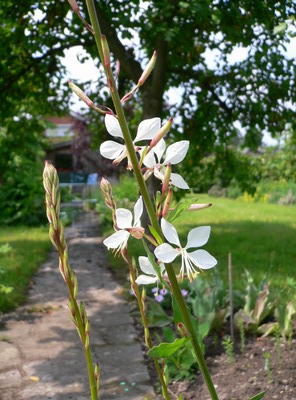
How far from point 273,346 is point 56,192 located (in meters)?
3.01

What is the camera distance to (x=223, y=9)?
19.7 ft

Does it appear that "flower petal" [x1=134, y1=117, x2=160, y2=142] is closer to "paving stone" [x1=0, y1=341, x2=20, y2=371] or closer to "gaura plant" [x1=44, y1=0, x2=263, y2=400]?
"gaura plant" [x1=44, y1=0, x2=263, y2=400]

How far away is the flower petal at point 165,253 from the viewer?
2.69 feet

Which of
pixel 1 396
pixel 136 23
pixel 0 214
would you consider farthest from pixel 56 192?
pixel 0 214

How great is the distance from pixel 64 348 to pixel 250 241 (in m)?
4.91

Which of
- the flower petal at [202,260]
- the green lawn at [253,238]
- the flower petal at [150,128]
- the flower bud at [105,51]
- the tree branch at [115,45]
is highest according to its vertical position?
the tree branch at [115,45]

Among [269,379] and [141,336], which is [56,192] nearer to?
[269,379]

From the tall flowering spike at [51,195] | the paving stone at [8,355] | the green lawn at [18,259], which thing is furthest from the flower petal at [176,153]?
the green lawn at [18,259]

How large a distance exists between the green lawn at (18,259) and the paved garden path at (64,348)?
0.50 ft

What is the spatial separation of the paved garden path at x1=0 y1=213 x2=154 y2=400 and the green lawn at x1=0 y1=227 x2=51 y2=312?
153 millimetres

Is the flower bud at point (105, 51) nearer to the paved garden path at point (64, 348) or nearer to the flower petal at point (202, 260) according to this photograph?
the flower petal at point (202, 260)

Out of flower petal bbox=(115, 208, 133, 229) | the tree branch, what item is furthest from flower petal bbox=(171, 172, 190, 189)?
the tree branch

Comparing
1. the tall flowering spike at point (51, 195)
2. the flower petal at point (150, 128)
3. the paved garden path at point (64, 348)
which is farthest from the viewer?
the paved garden path at point (64, 348)

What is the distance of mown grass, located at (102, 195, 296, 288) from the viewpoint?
20.2 feet
